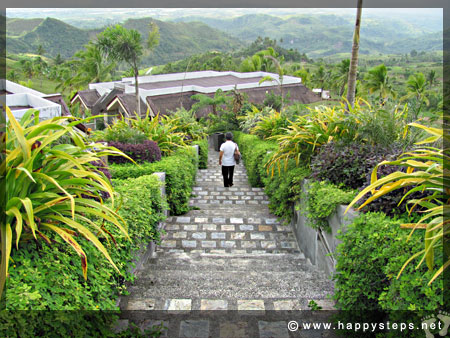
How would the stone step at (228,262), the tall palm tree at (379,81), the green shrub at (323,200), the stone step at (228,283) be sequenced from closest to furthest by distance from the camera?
the stone step at (228,283) → the green shrub at (323,200) → the stone step at (228,262) → the tall palm tree at (379,81)

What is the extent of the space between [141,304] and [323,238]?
94.0 inches

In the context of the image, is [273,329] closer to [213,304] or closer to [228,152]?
[213,304]

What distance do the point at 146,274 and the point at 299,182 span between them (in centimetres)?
284

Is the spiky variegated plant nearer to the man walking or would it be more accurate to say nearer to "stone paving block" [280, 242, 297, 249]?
"stone paving block" [280, 242, 297, 249]

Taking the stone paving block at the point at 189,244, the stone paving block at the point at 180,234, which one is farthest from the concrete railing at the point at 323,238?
the stone paving block at the point at 180,234

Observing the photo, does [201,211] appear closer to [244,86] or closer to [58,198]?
[58,198]

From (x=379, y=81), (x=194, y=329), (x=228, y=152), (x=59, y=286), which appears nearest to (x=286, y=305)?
(x=194, y=329)

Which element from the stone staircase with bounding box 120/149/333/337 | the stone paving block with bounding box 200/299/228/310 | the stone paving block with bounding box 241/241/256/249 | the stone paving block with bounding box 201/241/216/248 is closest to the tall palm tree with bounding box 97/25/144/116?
the stone staircase with bounding box 120/149/333/337

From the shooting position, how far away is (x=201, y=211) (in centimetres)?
734

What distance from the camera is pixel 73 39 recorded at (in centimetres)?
8175

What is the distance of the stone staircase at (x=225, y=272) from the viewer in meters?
2.99

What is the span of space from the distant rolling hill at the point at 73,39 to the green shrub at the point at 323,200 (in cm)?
7575

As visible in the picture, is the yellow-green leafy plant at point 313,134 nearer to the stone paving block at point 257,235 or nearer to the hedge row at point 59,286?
the stone paving block at point 257,235

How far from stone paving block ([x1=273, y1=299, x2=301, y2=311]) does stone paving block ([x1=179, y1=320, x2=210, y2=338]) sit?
2.04ft
